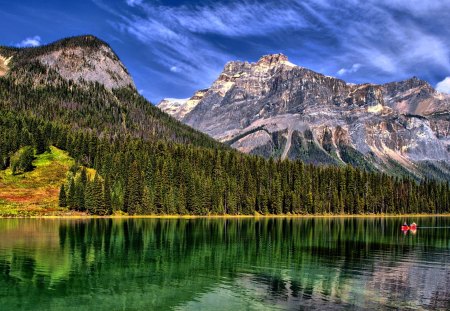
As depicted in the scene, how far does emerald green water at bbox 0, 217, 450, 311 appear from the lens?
39.8 meters

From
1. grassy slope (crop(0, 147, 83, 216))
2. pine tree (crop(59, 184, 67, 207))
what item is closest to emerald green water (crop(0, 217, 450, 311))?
grassy slope (crop(0, 147, 83, 216))

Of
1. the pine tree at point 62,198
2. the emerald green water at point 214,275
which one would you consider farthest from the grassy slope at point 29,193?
the emerald green water at point 214,275

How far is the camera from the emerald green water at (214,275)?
39750 millimetres

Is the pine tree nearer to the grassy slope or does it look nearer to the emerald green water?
the grassy slope

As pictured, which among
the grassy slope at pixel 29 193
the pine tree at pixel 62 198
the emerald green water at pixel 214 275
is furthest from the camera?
the pine tree at pixel 62 198

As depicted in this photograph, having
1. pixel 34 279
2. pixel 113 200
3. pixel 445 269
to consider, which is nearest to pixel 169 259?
pixel 34 279

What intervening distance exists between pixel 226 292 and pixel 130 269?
54.2 ft

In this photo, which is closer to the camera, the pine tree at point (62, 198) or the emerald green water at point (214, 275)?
the emerald green water at point (214, 275)

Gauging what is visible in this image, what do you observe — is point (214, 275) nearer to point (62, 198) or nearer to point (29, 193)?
point (62, 198)

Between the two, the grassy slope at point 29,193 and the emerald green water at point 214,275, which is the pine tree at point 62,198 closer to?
the grassy slope at point 29,193

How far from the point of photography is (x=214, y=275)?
52938 mm

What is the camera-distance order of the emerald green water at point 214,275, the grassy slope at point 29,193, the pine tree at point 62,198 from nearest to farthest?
the emerald green water at point 214,275 → the grassy slope at point 29,193 → the pine tree at point 62,198

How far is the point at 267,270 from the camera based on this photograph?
5662 cm

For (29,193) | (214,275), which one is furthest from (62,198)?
(214,275)
